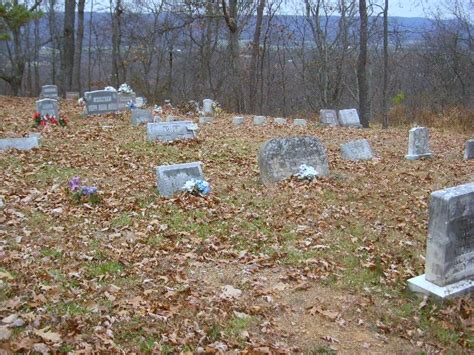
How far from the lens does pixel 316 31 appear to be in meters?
30.7

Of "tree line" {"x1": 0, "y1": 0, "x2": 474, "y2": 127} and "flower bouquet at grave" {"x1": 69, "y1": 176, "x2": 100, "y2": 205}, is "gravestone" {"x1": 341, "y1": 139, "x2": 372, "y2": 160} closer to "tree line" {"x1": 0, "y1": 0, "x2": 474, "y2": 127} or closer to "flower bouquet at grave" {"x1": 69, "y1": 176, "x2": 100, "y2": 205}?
"flower bouquet at grave" {"x1": 69, "y1": 176, "x2": 100, "y2": 205}

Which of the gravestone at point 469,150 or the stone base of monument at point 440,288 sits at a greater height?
the gravestone at point 469,150

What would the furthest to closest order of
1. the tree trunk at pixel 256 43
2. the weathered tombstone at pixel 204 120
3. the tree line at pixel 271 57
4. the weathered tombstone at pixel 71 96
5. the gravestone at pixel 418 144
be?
1. the tree line at pixel 271 57
2. the weathered tombstone at pixel 71 96
3. the tree trunk at pixel 256 43
4. the weathered tombstone at pixel 204 120
5. the gravestone at pixel 418 144

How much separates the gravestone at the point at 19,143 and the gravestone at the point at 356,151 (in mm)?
7251

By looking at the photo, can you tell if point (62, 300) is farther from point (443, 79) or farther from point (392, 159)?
point (443, 79)

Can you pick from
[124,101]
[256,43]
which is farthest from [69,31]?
[256,43]

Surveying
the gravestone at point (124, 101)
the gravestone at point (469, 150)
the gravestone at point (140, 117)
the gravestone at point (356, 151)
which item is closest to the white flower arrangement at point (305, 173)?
the gravestone at point (356, 151)

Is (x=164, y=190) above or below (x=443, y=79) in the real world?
below

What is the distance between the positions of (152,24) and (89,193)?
3044 centimetres

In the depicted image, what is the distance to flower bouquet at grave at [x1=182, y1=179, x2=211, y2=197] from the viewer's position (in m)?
8.19

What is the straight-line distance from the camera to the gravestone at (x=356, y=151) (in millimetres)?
11641

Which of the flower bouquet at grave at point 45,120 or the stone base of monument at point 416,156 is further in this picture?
the flower bouquet at grave at point 45,120

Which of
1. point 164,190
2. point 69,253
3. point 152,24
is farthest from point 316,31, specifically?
point 69,253

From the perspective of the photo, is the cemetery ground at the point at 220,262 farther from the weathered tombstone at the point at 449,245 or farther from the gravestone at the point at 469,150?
the gravestone at the point at 469,150
